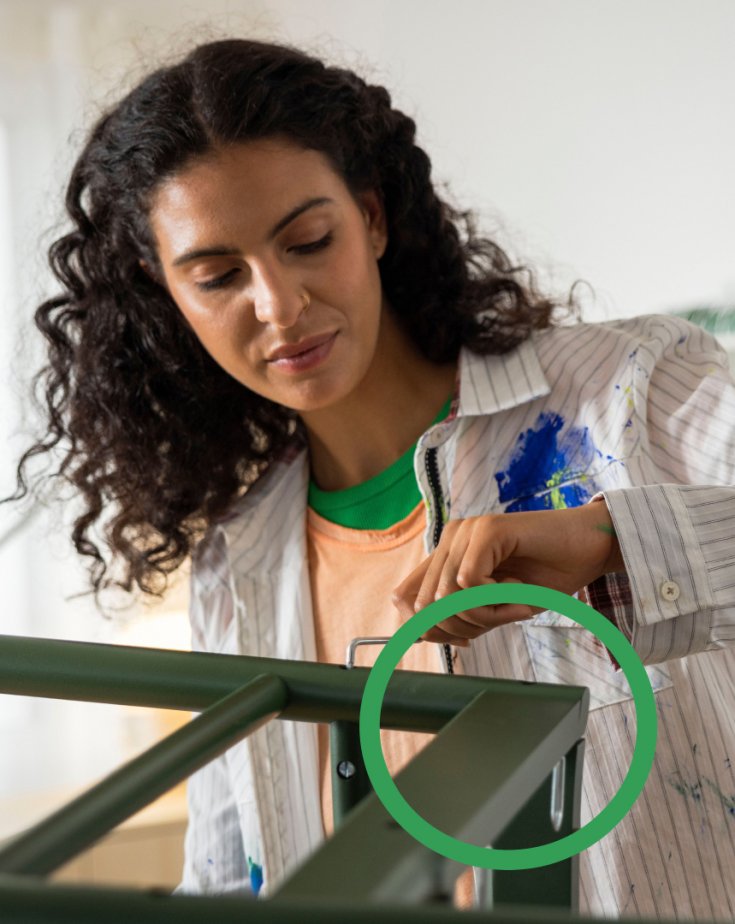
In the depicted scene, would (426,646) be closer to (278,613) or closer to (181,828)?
(278,613)

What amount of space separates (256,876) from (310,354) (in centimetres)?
58

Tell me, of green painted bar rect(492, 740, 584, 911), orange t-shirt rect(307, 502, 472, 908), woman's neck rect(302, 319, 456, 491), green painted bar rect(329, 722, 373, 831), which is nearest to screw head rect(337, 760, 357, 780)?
green painted bar rect(329, 722, 373, 831)

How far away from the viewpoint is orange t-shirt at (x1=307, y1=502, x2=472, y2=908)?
110 cm

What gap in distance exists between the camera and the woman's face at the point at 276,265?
101cm

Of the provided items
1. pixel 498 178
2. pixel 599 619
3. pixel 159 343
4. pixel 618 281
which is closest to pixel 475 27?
pixel 498 178

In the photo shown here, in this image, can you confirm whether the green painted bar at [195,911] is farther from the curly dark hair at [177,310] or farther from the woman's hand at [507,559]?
the curly dark hair at [177,310]

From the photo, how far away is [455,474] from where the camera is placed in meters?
1.10

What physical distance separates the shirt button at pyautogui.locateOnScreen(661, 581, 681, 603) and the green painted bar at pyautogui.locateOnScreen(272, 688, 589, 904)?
0.92 feet

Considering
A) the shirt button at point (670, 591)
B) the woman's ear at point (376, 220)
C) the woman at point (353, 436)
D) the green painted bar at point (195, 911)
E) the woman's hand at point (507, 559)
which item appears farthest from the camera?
the woman's ear at point (376, 220)

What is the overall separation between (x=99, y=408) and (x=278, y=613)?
333mm

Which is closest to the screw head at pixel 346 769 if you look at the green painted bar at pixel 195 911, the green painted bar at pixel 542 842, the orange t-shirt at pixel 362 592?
the green painted bar at pixel 542 842

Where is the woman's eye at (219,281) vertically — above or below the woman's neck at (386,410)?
above

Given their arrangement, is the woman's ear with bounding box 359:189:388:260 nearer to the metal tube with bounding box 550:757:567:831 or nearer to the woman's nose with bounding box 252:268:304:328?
the woman's nose with bounding box 252:268:304:328

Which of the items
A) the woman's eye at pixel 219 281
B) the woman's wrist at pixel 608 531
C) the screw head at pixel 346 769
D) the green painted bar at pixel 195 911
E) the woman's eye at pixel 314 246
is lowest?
the woman's wrist at pixel 608 531
